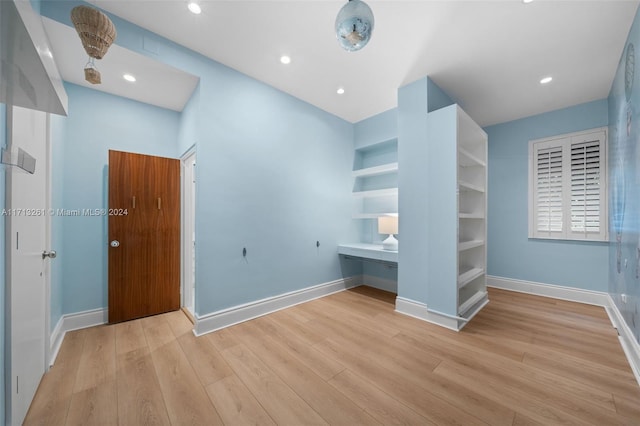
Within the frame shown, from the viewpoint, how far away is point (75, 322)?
240 cm

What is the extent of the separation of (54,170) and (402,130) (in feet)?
12.0

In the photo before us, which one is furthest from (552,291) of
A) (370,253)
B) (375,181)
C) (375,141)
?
(375,141)

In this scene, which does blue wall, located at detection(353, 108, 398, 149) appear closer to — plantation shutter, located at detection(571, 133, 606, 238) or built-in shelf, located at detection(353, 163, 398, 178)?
built-in shelf, located at detection(353, 163, 398, 178)

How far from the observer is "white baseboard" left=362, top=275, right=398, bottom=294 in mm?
3686

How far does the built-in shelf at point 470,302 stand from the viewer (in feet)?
8.42

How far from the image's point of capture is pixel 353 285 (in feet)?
13.1

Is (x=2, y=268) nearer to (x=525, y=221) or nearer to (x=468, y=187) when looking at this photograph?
(x=468, y=187)

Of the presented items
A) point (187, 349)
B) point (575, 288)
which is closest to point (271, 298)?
point (187, 349)

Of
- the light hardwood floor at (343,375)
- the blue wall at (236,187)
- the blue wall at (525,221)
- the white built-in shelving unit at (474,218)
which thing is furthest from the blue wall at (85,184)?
the blue wall at (525,221)

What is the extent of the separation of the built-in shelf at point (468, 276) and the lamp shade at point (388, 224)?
0.95 meters

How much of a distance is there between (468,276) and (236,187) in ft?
9.81

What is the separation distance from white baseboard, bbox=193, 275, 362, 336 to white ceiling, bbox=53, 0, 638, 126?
2614mm

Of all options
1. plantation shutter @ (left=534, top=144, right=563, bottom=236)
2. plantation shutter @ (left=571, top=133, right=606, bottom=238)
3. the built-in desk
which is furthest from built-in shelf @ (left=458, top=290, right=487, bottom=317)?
plantation shutter @ (left=571, top=133, right=606, bottom=238)

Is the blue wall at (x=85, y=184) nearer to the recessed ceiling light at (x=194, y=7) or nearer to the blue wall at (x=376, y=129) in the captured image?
→ the recessed ceiling light at (x=194, y=7)
